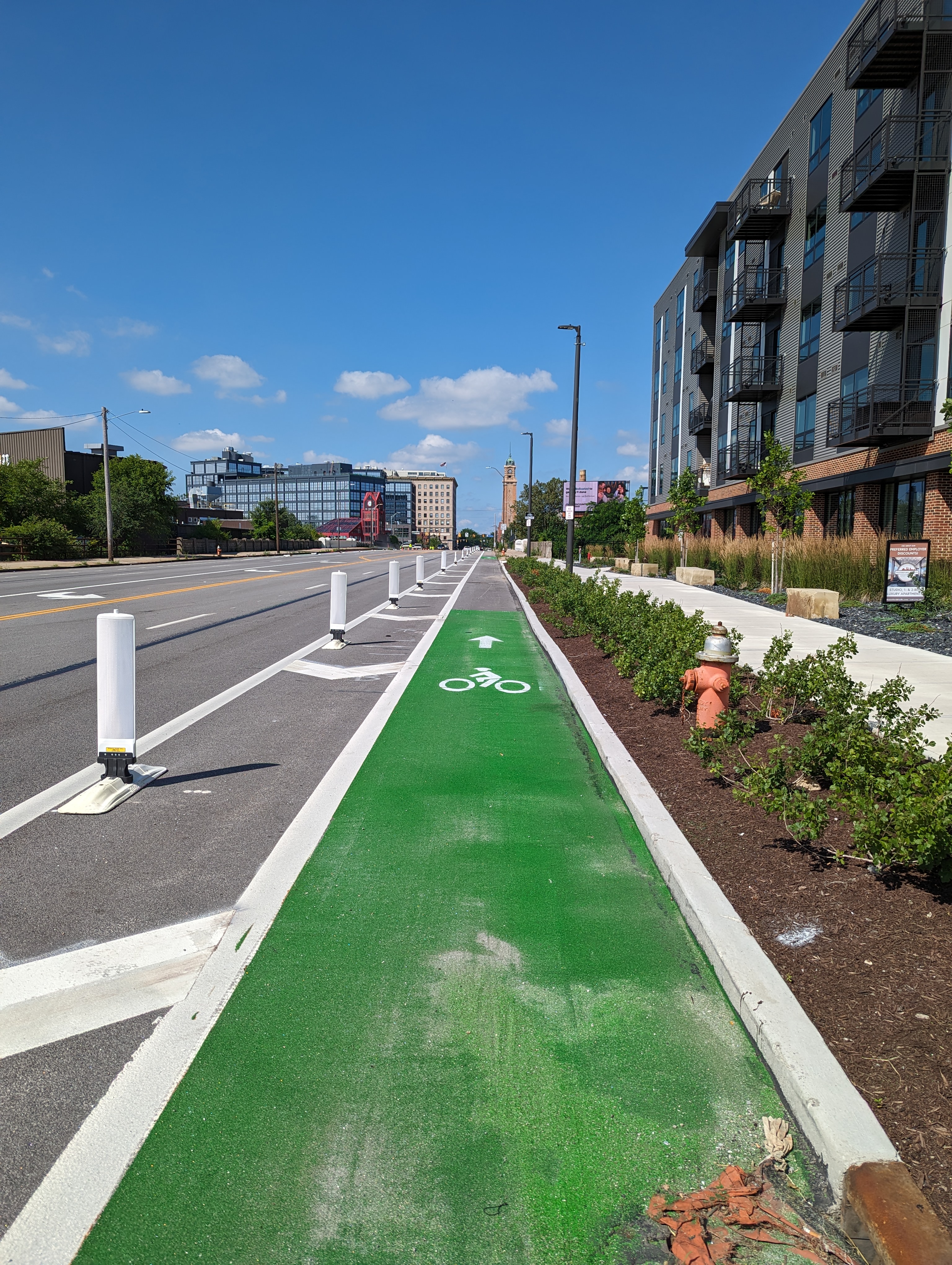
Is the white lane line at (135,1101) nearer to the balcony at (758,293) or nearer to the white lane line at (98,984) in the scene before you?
the white lane line at (98,984)

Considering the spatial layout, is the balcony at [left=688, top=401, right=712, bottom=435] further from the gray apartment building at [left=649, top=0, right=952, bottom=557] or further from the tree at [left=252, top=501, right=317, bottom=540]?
the tree at [left=252, top=501, right=317, bottom=540]

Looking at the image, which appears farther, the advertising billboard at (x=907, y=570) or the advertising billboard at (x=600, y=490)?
the advertising billboard at (x=600, y=490)

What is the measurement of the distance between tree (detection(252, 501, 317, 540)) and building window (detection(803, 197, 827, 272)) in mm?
70311

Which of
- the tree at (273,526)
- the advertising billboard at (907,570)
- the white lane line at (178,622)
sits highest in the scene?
the tree at (273,526)

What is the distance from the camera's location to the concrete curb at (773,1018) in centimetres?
238

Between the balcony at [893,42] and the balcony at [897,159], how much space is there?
116 centimetres

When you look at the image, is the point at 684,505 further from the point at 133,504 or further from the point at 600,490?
the point at 600,490

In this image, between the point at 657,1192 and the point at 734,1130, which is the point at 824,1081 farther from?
the point at 657,1192

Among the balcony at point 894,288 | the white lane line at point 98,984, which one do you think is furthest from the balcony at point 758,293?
the white lane line at point 98,984

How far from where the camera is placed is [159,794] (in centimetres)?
561

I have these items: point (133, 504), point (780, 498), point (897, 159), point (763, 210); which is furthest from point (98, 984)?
point (133, 504)

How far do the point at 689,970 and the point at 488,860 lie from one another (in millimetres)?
A: 1382

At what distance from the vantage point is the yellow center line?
636 inches

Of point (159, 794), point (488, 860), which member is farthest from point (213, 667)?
point (488, 860)
